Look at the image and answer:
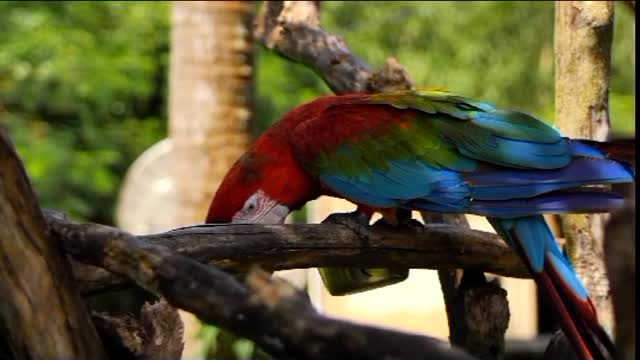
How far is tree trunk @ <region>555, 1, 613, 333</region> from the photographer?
2.86 metres

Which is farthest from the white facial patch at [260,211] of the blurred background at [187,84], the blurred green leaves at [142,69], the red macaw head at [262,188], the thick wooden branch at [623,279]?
the blurred green leaves at [142,69]

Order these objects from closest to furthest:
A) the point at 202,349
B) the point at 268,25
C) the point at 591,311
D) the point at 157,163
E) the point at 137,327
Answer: the point at 137,327 → the point at 591,311 → the point at 268,25 → the point at 202,349 → the point at 157,163

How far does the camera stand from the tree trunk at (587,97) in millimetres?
2861

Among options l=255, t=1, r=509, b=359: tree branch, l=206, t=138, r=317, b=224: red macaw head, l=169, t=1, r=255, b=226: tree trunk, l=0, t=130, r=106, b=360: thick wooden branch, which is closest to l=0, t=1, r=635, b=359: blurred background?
l=169, t=1, r=255, b=226: tree trunk

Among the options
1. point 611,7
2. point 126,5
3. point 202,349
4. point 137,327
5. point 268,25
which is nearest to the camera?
point 137,327

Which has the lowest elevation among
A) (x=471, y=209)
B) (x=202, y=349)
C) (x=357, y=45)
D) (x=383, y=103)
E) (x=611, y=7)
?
(x=202, y=349)

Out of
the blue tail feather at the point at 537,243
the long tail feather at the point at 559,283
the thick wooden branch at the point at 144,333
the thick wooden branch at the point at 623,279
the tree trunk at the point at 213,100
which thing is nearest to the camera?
the thick wooden branch at the point at 623,279

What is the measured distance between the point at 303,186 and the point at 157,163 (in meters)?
2.76

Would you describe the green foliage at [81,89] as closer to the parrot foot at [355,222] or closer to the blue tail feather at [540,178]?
the parrot foot at [355,222]

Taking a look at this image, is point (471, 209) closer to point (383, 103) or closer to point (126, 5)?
point (383, 103)

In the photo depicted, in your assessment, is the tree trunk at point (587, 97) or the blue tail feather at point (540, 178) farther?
the tree trunk at point (587, 97)

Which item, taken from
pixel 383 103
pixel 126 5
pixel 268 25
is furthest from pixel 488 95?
pixel 383 103

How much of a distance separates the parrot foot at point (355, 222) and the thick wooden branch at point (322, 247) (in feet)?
0.05

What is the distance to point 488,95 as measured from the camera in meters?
6.32
